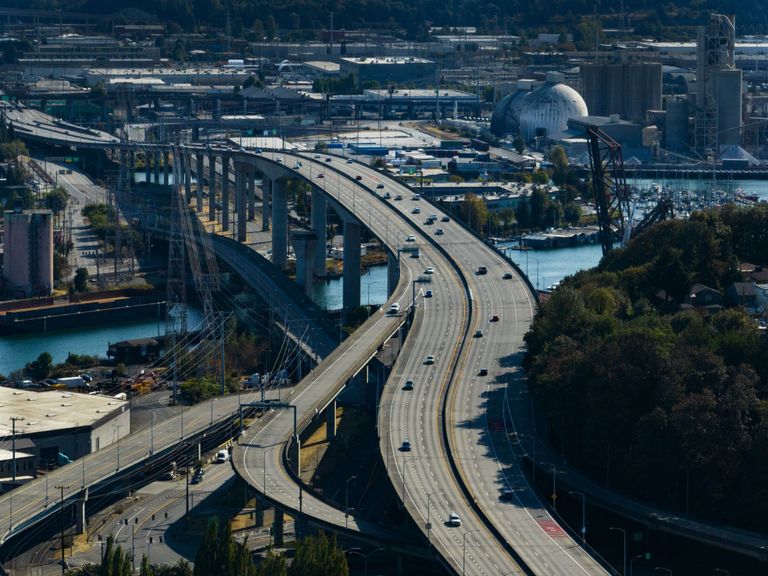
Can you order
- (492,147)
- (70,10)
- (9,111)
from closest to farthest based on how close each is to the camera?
(492,147) → (9,111) → (70,10)

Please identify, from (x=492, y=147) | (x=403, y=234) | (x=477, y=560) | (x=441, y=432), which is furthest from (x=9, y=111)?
(x=477, y=560)

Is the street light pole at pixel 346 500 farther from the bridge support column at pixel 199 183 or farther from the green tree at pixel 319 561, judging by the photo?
the bridge support column at pixel 199 183

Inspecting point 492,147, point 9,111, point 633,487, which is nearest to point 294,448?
point 633,487

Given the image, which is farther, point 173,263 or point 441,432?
point 173,263

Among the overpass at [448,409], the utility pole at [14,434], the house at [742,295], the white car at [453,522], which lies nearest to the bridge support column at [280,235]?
the overpass at [448,409]

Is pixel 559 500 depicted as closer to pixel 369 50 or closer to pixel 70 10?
pixel 369 50

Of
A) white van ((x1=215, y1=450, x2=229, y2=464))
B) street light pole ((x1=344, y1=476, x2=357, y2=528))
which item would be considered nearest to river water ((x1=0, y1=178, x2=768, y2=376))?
white van ((x1=215, y1=450, x2=229, y2=464))

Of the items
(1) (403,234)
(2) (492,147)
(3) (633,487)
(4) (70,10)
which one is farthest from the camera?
(4) (70,10)
